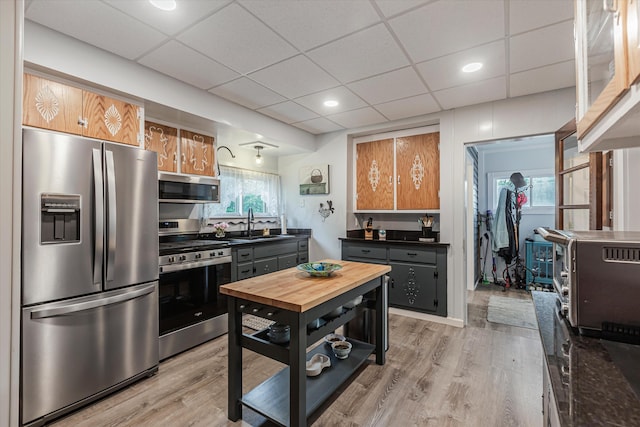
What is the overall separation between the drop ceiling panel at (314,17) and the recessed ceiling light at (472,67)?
3.37ft

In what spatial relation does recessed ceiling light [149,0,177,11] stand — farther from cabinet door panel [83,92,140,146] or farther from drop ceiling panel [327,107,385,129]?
drop ceiling panel [327,107,385,129]

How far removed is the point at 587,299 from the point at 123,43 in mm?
2975

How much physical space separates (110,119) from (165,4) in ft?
3.53

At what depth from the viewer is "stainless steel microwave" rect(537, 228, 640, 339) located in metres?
0.97

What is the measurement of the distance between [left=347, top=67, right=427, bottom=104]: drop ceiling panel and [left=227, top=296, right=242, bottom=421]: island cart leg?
222 cm

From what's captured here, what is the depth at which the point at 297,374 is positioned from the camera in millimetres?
1567

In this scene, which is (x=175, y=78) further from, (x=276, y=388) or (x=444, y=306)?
(x=444, y=306)

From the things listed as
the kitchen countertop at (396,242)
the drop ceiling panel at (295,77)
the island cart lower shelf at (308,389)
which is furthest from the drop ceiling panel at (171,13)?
the kitchen countertop at (396,242)

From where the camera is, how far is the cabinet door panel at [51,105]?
195cm

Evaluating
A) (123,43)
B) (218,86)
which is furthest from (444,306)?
(123,43)

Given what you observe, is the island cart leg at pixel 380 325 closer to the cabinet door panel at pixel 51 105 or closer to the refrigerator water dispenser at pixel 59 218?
the refrigerator water dispenser at pixel 59 218

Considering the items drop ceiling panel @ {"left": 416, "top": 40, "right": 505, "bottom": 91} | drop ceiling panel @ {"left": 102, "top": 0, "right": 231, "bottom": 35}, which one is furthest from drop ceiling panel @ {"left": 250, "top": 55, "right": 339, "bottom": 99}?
drop ceiling panel @ {"left": 416, "top": 40, "right": 505, "bottom": 91}

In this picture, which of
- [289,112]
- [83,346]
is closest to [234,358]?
[83,346]

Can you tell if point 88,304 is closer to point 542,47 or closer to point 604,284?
point 604,284
